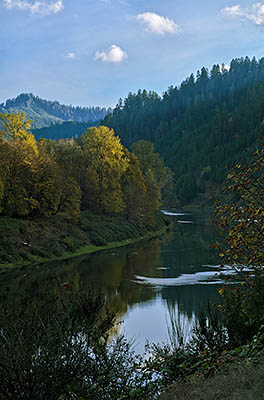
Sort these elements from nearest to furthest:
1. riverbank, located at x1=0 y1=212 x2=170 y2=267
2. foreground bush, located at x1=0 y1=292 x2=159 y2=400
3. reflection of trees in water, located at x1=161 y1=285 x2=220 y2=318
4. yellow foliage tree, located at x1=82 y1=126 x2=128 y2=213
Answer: foreground bush, located at x1=0 y1=292 x2=159 y2=400
reflection of trees in water, located at x1=161 y1=285 x2=220 y2=318
riverbank, located at x1=0 y1=212 x2=170 y2=267
yellow foliage tree, located at x1=82 y1=126 x2=128 y2=213

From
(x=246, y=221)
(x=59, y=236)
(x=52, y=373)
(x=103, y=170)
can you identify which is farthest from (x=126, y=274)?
(x=103, y=170)

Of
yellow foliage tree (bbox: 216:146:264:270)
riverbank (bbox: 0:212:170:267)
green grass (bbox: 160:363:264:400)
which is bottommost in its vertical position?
riverbank (bbox: 0:212:170:267)

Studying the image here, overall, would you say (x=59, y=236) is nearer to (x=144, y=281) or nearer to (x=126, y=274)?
(x=126, y=274)

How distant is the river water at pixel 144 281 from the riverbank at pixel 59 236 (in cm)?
177

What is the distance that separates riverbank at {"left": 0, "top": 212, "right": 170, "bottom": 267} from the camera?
37.6 metres

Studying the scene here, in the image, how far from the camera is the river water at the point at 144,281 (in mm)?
20016

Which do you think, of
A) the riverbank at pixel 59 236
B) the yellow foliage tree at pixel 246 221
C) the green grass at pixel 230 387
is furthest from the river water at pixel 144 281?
the green grass at pixel 230 387

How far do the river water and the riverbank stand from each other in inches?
69.8

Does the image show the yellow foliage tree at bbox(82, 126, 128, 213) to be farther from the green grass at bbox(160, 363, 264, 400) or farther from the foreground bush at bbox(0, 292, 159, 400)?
the green grass at bbox(160, 363, 264, 400)

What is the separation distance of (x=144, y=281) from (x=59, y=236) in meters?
15.9

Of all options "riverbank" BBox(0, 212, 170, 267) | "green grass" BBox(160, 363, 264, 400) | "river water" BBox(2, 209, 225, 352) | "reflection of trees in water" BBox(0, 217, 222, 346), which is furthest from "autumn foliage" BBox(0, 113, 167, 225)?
"green grass" BBox(160, 363, 264, 400)

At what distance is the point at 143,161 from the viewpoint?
3789 inches

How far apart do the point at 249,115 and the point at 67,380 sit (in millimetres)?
181768

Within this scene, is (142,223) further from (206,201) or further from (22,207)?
(206,201)
